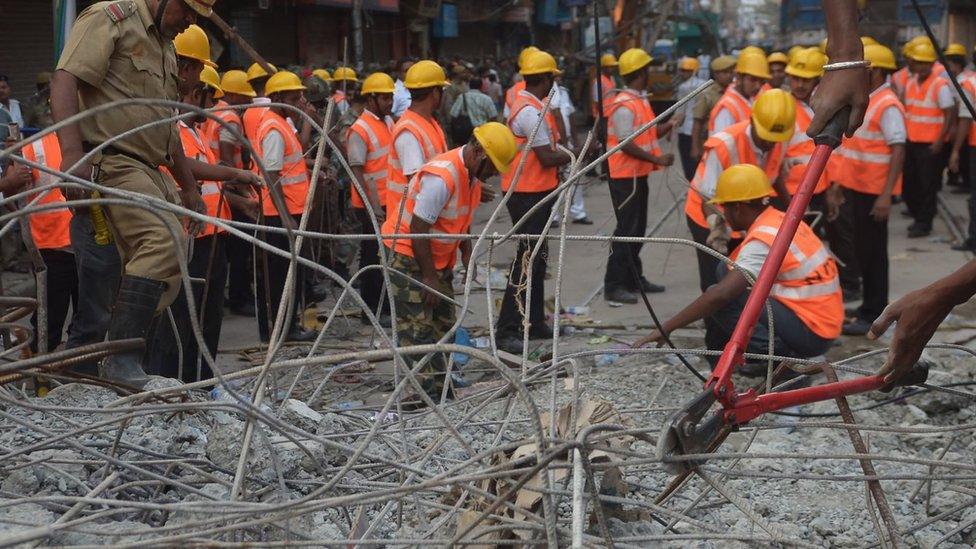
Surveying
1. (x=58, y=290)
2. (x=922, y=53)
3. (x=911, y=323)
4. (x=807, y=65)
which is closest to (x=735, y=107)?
(x=807, y=65)

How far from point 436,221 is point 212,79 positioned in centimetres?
220

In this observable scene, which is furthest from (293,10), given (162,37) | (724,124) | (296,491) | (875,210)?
(296,491)

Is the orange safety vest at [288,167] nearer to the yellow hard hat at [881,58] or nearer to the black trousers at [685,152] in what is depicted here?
the yellow hard hat at [881,58]

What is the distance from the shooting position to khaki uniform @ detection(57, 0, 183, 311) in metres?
4.06

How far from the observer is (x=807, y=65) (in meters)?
8.49

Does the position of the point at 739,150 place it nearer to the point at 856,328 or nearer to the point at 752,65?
the point at 856,328

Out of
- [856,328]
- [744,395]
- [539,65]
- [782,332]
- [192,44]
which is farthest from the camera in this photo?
[539,65]

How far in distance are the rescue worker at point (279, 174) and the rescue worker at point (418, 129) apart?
0.66 metres

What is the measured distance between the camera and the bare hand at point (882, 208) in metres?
7.88

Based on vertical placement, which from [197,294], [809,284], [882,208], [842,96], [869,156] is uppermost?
[842,96]

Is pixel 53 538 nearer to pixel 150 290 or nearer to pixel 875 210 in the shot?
pixel 150 290

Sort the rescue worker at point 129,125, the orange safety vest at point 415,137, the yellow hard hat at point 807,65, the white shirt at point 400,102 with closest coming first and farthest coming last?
1. the rescue worker at point 129,125
2. the orange safety vest at point 415,137
3. the yellow hard hat at point 807,65
4. the white shirt at point 400,102

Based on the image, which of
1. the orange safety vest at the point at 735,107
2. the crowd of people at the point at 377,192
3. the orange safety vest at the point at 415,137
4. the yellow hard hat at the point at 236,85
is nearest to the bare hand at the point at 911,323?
the crowd of people at the point at 377,192

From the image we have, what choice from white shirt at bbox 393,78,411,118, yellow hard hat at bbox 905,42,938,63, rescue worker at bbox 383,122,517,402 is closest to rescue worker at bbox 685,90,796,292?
rescue worker at bbox 383,122,517,402
